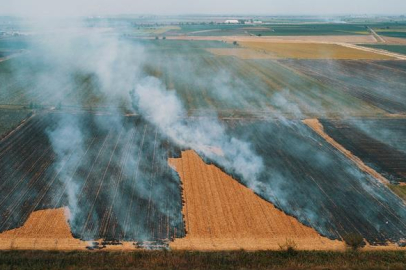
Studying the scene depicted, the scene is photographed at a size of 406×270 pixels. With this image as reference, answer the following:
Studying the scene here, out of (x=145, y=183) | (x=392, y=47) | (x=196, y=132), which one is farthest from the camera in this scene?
(x=392, y=47)

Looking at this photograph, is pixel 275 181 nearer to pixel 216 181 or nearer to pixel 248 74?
pixel 216 181

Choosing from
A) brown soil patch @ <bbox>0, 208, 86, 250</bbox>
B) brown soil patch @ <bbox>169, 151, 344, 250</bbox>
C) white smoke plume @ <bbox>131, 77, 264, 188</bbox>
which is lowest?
brown soil patch @ <bbox>169, 151, 344, 250</bbox>

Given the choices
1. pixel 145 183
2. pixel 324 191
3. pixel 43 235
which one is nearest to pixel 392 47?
pixel 324 191

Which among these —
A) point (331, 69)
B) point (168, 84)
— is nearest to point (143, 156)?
point (168, 84)

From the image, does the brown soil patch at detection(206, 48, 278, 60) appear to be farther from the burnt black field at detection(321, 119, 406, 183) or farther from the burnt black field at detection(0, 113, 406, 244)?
the burnt black field at detection(0, 113, 406, 244)

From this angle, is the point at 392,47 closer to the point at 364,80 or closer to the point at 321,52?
the point at 321,52

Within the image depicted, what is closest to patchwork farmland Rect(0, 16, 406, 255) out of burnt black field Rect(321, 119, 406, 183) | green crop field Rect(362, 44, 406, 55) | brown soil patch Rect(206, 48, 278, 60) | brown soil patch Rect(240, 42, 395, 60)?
burnt black field Rect(321, 119, 406, 183)
